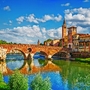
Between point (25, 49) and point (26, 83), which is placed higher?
point (25, 49)

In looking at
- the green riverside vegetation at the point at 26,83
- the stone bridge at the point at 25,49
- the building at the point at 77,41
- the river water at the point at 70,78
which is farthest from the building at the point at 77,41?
the green riverside vegetation at the point at 26,83

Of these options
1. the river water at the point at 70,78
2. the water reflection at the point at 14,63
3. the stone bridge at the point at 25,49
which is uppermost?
the stone bridge at the point at 25,49

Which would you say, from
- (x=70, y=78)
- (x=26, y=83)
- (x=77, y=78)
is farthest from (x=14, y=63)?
(x=26, y=83)

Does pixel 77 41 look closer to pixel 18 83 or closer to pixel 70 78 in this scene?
pixel 70 78

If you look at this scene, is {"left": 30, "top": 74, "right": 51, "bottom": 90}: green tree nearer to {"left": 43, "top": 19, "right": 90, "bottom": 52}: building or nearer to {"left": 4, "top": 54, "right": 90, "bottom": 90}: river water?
{"left": 4, "top": 54, "right": 90, "bottom": 90}: river water

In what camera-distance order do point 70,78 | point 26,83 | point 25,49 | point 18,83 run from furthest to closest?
1. point 25,49
2. point 70,78
3. point 26,83
4. point 18,83

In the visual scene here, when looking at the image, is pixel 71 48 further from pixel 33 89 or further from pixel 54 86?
pixel 33 89

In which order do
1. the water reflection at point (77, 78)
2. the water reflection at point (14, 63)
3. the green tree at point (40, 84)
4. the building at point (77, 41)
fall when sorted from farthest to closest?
the building at point (77, 41) < the water reflection at point (14, 63) < the green tree at point (40, 84) < the water reflection at point (77, 78)

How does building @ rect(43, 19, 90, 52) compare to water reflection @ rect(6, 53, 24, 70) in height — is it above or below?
above

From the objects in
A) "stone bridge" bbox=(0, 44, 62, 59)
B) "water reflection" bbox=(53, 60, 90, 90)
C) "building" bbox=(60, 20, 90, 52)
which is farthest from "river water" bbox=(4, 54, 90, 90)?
"building" bbox=(60, 20, 90, 52)

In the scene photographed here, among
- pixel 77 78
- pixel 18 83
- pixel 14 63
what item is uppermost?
pixel 18 83

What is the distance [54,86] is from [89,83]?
374 inches

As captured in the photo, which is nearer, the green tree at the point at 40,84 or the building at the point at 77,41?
the green tree at the point at 40,84

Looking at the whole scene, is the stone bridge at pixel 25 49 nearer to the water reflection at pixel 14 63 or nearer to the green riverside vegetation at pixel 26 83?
the water reflection at pixel 14 63
